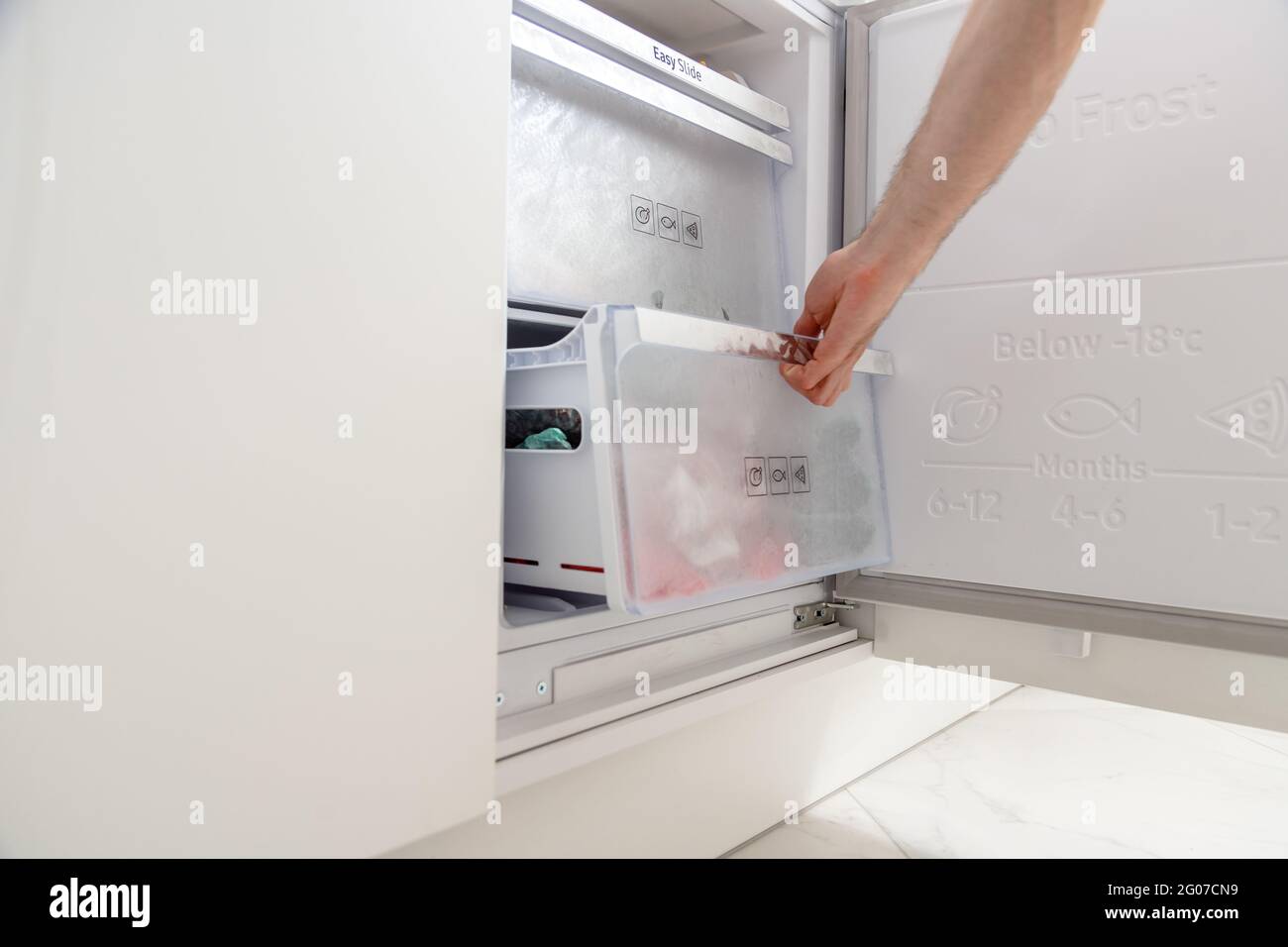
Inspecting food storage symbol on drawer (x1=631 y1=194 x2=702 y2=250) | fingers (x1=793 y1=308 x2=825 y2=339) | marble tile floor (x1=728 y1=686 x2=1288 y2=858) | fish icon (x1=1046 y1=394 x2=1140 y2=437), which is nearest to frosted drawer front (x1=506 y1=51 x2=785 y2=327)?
food storage symbol on drawer (x1=631 y1=194 x2=702 y2=250)

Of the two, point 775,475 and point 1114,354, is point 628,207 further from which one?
point 1114,354

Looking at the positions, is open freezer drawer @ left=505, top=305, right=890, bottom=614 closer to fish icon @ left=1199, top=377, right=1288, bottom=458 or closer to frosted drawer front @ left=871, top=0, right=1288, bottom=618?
frosted drawer front @ left=871, top=0, right=1288, bottom=618

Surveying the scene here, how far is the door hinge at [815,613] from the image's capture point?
1.11 m

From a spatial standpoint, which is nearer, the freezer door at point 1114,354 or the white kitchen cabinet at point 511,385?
the white kitchen cabinet at point 511,385

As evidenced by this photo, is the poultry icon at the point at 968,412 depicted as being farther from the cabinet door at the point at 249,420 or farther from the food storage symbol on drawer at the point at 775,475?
the cabinet door at the point at 249,420

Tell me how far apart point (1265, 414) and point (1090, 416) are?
15 cm

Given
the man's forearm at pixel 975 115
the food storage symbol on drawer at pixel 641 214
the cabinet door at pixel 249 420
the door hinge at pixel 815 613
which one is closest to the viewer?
the cabinet door at pixel 249 420

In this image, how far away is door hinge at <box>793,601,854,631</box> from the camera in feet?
3.65

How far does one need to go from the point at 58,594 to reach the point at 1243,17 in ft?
3.49

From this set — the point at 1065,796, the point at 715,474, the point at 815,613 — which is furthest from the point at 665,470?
the point at 1065,796

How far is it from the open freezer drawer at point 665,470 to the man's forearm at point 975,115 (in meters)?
0.15

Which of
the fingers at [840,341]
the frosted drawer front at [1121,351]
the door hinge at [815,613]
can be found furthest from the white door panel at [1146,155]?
the door hinge at [815,613]
